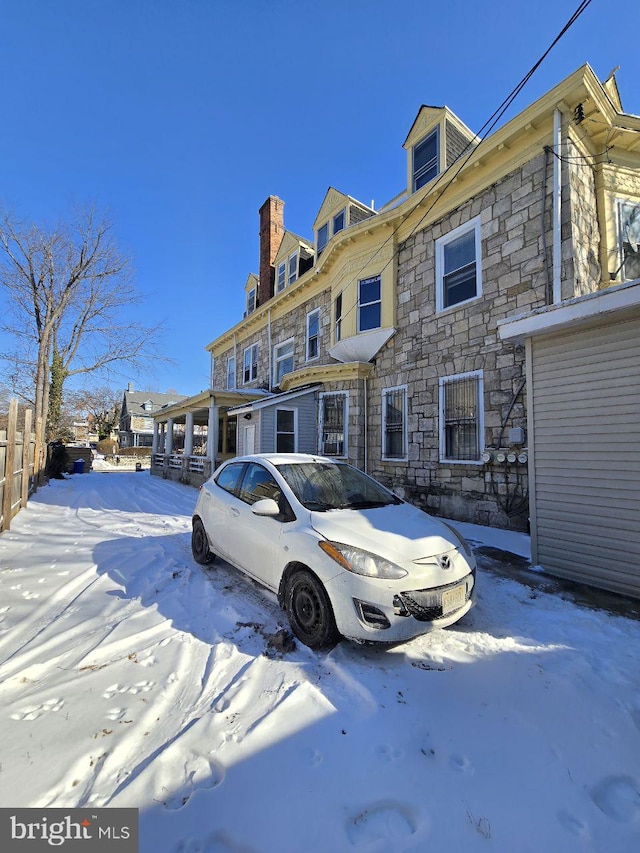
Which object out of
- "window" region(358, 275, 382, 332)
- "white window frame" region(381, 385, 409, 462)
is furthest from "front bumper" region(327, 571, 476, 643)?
"window" region(358, 275, 382, 332)

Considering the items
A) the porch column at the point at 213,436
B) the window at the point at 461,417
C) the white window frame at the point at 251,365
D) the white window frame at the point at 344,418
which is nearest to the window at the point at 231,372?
the white window frame at the point at 251,365

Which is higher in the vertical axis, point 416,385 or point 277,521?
point 416,385

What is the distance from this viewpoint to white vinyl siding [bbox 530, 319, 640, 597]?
4.31 meters

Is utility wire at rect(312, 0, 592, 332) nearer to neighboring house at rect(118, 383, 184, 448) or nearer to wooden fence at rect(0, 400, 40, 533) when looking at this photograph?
wooden fence at rect(0, 400, 40, 533)

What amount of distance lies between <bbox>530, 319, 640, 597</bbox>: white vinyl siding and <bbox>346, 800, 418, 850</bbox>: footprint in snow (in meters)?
3.92

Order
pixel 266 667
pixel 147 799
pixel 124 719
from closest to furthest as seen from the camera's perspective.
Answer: pixel 147 799, pixel 124 719, pixel 266 667

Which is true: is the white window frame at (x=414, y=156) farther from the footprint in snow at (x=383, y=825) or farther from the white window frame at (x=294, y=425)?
the footprint in snow at (x=383, y=825)

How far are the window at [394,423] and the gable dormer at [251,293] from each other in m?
11.2

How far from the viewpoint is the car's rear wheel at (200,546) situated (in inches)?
204

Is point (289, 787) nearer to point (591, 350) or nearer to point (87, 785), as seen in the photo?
point (87, 785)

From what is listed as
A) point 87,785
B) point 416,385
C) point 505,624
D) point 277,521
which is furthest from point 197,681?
point 416,385

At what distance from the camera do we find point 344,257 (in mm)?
11688

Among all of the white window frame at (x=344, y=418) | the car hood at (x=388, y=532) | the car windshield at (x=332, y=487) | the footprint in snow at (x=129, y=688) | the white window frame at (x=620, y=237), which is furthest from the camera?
the white window frame at (x=344, y=418)

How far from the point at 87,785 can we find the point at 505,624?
3306 mm
